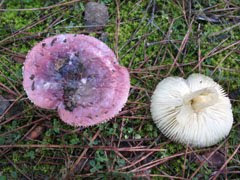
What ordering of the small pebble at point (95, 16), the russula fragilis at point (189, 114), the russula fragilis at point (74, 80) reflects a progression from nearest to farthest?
the russula fragilis at point (74, 80)
the russula fragilis at point (189, 114)
the small pebble at point (95, 16)

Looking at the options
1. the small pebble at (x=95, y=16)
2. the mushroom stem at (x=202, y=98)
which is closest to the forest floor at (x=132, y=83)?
the small pebble at (x=95, y=16)

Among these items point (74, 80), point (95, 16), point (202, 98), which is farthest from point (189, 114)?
point (95, 16)

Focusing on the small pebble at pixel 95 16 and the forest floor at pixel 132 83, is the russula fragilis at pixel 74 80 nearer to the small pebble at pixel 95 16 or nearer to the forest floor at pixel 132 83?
the forest floor at pixel 132 83

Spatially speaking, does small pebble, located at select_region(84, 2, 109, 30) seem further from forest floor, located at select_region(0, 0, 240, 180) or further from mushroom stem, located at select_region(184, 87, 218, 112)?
mushroom stem, located at select_region(184, 87, 218, 112)

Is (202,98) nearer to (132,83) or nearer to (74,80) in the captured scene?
(132,83)

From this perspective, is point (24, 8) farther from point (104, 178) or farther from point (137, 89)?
point (104, 178)

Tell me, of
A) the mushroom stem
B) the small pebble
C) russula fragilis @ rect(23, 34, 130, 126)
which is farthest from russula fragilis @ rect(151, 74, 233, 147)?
the small pebble
